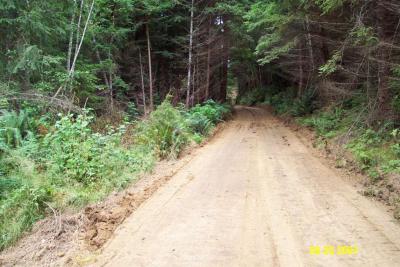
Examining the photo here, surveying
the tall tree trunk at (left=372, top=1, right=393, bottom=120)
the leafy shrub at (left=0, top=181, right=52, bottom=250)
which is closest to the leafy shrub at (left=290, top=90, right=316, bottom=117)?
the tall tree trunk at (left=372, top=1, right=393, bottom=120)

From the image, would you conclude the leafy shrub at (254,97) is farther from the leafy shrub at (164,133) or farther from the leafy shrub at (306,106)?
the leafy shrub at (164,133)

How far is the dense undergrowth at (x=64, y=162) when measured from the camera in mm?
6418

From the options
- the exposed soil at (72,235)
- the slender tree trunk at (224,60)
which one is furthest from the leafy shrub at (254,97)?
the exposed soil at (72,235)

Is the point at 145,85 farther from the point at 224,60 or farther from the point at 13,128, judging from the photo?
the point at 13,128

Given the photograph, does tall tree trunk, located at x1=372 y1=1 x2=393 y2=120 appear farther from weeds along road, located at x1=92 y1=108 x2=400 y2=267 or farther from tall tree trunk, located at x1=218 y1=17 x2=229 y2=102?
tall tree trunk, located at x1=218 y1=17 x2=229 y2=102

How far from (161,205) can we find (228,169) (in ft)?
10.0

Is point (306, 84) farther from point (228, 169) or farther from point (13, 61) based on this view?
point (13, 61)

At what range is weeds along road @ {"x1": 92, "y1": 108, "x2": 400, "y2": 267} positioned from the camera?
4465 millimetres

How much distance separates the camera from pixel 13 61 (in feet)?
39.9

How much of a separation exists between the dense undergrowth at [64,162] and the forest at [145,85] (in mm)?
33

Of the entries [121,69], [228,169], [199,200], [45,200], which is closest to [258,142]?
[228,169]

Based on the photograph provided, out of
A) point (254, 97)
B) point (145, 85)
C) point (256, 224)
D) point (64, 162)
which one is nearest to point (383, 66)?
point (256, 224)

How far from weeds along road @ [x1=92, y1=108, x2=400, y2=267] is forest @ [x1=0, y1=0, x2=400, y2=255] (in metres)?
0.90

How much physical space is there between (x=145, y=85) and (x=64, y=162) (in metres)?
15.8
